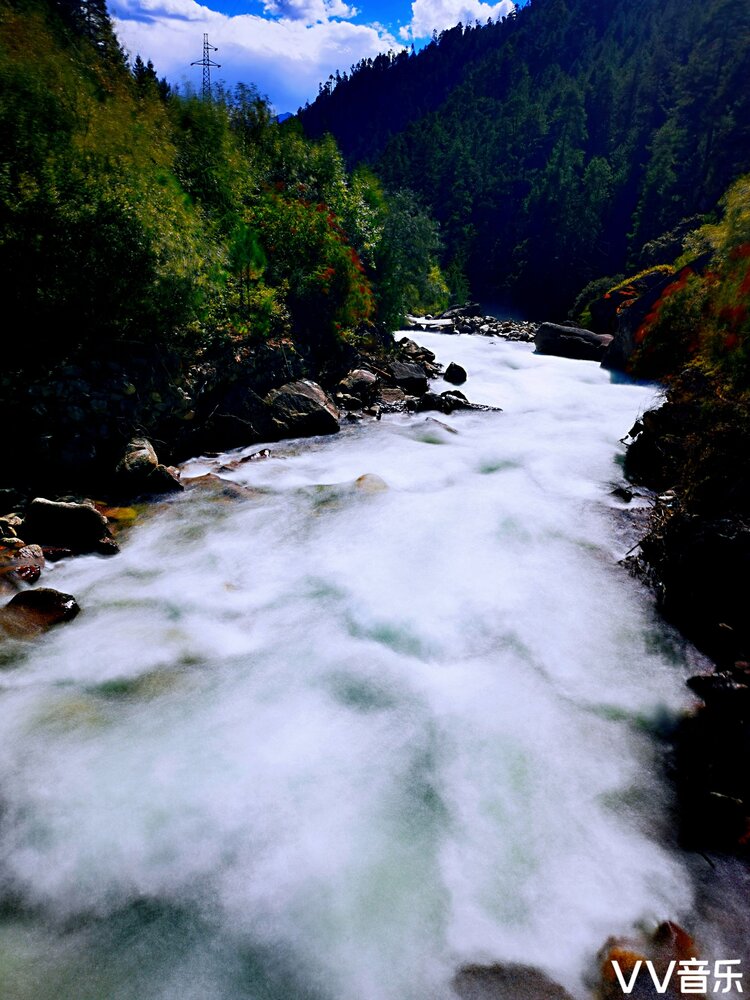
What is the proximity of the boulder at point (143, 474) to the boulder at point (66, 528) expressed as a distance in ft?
5.73

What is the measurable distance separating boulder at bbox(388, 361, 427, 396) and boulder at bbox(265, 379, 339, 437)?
4.41 metres

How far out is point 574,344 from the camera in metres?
28.9

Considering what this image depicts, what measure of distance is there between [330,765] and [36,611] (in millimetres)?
4195

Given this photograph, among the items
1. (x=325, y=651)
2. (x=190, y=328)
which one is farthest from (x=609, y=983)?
(x=190, y=328)

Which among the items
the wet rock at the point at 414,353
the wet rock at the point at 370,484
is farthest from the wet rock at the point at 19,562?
the wet rock at the point at 414,353

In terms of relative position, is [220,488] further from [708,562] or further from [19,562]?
[708,562]

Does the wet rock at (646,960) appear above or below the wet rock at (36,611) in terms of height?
below

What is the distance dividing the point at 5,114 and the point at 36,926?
11.0 meters

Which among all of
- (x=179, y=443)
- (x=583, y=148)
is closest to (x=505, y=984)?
(x=179, y=443)

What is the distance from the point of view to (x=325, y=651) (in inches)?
251

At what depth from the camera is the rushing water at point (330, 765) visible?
3.63m

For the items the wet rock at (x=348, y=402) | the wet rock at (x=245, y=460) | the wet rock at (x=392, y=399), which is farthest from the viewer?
the wet rock at (x=392, y=399)

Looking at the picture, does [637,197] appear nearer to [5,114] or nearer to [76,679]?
[5,114]

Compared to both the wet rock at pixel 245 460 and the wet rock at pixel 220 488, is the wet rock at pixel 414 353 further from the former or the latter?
the wet rock at pixel 220 488
